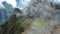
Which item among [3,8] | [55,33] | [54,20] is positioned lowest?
[55,33]

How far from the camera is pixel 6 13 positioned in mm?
2236

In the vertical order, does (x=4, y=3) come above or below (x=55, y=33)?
above

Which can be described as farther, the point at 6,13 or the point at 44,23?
the point at 6,13

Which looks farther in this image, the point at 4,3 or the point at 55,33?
the point at 4,3

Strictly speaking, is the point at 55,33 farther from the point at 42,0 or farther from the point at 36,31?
the point at 42,0

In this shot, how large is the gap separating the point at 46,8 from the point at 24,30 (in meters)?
0.44

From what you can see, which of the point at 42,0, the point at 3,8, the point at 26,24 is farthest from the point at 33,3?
the point at 3,8

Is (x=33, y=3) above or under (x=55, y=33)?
above

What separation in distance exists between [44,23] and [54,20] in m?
0.15

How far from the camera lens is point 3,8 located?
7.36ft

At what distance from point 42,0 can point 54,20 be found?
1.10ft

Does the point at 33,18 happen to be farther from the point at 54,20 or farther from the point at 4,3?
the point at 4,3

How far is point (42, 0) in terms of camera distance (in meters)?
2.14

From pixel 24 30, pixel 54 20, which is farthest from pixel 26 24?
pixel 54 20
